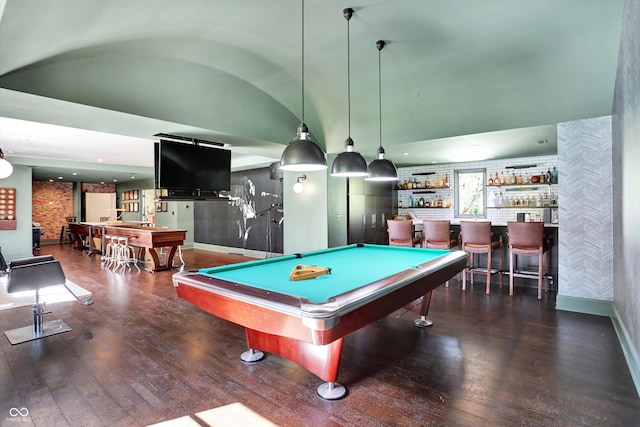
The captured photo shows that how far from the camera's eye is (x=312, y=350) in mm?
2379

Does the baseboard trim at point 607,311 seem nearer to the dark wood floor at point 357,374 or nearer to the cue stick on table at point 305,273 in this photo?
the dark wood floor at point 357,374

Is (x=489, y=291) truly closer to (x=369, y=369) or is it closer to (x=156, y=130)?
(x=369, y=369)

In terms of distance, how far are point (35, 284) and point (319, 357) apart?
128 inches

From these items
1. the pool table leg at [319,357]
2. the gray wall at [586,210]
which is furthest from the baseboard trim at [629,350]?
the pool table leg at [319,357]

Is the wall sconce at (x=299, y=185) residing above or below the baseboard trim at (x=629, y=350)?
above

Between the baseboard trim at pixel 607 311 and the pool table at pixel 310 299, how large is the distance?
1.43 m

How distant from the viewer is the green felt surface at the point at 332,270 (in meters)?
2.25

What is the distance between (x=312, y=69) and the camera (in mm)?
4645

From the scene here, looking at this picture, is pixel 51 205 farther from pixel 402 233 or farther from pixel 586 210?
pixel 586 210

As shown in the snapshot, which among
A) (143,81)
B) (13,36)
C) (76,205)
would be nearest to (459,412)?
(13,36)

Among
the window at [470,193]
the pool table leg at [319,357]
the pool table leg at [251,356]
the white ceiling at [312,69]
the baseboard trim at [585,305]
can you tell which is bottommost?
the pool table leg at [251,356]


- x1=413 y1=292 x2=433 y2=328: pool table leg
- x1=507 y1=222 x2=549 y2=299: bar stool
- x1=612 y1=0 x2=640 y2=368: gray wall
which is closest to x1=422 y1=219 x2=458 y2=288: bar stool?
x1=507 y1=222 x2=549 y2=299: bar stool

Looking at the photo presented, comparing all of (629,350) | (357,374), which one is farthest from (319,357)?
(629,350)

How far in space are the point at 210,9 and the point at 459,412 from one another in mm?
3890
